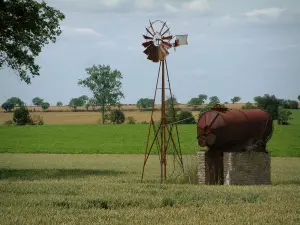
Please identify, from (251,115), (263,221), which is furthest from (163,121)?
(263,221)

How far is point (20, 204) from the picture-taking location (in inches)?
555

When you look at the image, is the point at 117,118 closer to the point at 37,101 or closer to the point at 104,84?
the point at 104,84

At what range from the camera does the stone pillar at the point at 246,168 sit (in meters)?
19.4

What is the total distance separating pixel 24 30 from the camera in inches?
1040

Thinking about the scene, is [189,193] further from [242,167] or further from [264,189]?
[242,167]

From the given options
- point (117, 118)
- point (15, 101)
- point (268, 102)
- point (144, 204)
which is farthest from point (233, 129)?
point (15, 101)

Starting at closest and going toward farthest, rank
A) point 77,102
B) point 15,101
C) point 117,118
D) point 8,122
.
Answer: point 8,122 < point 117,118 < point 15,101 < point 77,102

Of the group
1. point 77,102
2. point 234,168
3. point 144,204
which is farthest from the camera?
point 77,102

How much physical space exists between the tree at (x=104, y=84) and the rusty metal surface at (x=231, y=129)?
9856 cm

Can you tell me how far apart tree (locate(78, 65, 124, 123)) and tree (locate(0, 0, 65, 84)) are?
90544 millimetres

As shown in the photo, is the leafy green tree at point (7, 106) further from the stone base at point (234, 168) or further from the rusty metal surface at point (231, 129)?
the rusty metal surface at point (231, 129)

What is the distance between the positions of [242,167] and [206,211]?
6.57 meters

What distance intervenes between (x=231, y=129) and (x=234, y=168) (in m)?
1.23

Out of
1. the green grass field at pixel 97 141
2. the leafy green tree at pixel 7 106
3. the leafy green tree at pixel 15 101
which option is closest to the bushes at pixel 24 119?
the green grass field at pixel 97 141
